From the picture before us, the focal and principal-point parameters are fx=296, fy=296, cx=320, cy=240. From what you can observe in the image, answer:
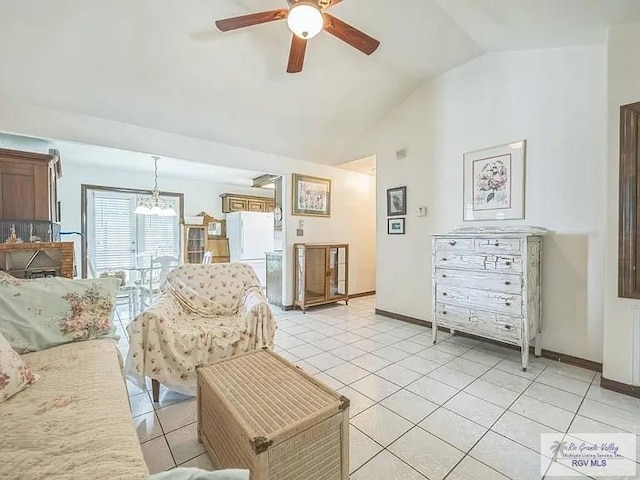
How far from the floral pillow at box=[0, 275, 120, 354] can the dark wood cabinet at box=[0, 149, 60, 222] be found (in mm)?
1544

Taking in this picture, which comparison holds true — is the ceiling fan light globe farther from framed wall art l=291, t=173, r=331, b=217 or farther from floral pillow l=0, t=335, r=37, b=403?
framed wall art l=291, t=173, r=331, b=217

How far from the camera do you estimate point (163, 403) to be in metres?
2.02

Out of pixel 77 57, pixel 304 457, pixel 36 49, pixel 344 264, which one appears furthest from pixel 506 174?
pixel 36 49

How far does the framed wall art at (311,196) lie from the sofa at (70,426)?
11.1 feet

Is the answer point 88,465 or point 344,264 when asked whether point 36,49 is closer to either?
point 88,465

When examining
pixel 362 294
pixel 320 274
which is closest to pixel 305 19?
pixel 320 274

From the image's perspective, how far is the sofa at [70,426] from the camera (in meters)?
0.79

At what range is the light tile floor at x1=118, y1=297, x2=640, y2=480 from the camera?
4.86 ft

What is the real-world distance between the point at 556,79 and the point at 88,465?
12.7 feet

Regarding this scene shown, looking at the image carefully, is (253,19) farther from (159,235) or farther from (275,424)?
(159,235)

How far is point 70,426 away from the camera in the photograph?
97 cm

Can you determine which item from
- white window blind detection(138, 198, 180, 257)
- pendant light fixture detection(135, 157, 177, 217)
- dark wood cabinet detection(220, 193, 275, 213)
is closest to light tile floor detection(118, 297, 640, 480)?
pendant light fixture detection(135, 157, 177, 217)

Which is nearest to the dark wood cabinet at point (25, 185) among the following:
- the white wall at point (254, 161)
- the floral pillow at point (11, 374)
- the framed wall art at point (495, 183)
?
the white wall at point (254, 161)

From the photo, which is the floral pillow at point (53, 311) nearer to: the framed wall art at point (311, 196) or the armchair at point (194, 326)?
the armchair at point (194, 326)
